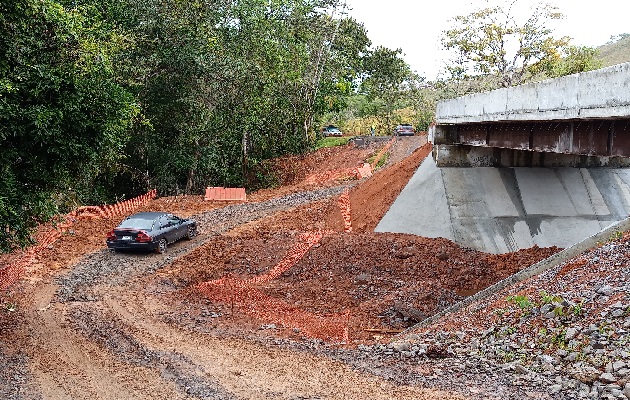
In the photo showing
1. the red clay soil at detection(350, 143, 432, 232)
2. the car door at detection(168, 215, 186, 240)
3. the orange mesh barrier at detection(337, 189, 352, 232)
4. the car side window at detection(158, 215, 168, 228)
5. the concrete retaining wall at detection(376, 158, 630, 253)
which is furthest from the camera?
the orange mesh barrier at detection(337, 189, 352, 232)

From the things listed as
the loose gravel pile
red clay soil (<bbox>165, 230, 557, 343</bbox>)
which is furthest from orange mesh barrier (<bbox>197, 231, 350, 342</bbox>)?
the loose gravel pile

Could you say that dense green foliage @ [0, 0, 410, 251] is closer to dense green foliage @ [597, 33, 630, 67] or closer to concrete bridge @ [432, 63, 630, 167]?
concrete bridge @ [432, 63, 630, 167]

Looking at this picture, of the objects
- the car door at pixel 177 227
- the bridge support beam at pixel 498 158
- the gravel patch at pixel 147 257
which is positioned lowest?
the gravel patch at pixel 147 257

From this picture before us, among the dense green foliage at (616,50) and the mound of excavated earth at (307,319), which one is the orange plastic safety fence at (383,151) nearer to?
the mound of excavated earth at (307,319)

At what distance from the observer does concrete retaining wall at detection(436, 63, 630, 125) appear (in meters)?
8.78

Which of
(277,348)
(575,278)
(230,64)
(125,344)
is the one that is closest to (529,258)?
(575,278)

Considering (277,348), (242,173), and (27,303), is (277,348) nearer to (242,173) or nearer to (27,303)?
(27,303)

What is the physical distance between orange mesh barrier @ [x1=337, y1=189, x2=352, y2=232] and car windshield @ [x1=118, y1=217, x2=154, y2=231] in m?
6.91

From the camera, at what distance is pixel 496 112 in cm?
1362

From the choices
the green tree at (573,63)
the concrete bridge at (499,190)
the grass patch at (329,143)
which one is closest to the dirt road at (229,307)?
the concrete bridge at (499,190)

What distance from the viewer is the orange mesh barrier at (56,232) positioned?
1672 centimetres

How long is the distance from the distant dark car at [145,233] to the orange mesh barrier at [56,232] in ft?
6.02

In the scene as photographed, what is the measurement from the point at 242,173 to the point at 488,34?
18.7m

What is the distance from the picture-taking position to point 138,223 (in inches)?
775
